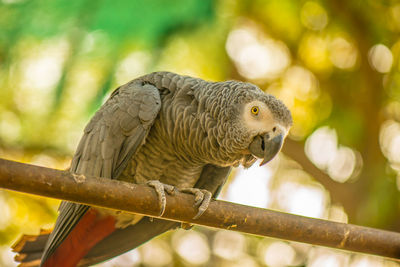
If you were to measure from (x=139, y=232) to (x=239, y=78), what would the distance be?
5.29 feet

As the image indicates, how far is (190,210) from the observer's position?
1.47 m

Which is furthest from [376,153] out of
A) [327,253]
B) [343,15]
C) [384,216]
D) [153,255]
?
[153,255]

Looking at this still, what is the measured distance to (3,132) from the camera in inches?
104

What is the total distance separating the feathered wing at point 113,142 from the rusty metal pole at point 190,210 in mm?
377

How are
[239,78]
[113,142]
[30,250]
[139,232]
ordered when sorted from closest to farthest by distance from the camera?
[113,142] → [30,250] → [139,232] → [239,78]

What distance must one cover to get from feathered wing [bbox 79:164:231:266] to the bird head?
464 mm

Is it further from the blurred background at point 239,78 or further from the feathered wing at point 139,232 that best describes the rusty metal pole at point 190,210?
the blurred background at point 239,78

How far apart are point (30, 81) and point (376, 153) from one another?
8.20ft

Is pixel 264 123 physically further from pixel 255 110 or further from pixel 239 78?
pixel 239 78

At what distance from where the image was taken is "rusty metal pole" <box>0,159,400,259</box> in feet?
3.98

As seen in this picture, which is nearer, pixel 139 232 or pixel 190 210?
pixel 190 210

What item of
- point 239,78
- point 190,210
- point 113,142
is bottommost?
point 190,210

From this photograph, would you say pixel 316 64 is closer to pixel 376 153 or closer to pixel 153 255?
pixel 376 153

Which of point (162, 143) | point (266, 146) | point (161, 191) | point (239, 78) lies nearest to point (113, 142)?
point (162, 143)
